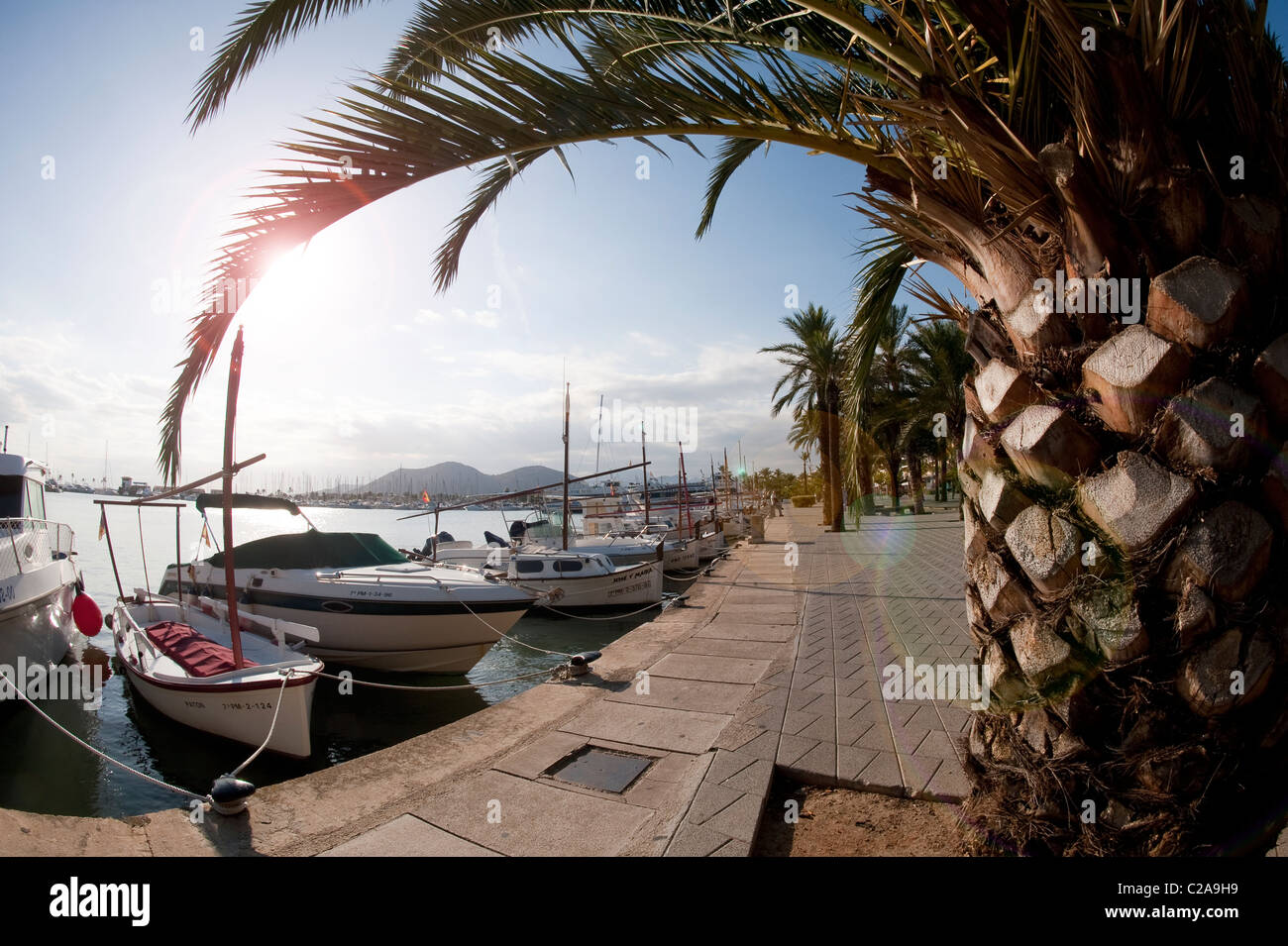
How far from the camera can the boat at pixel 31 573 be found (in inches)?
329

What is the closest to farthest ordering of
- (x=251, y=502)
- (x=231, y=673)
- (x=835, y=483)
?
1. (x=231, y=673)
2. (x=251, y=502)
3. (x=835, y=483)

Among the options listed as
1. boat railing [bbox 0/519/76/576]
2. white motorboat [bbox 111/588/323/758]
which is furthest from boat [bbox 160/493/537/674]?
boat railing [bbox 0/519/76/576]

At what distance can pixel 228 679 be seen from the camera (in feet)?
22.3

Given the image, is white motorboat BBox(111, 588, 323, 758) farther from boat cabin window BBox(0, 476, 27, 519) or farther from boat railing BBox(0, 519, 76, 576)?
boat cabin window BBox(0, 476, 27, 519)

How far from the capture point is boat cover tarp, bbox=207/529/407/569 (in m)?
10.4

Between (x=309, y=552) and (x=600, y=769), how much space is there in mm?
8840

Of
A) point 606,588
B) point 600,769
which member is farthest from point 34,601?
point 606,588

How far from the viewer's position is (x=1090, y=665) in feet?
6.08

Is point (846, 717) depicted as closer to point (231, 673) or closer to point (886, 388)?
point (231, 673)

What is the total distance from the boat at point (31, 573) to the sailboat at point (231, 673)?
3.97ft

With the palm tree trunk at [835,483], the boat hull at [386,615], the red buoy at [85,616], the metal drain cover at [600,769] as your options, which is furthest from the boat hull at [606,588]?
the metal drain cover at [600,769]

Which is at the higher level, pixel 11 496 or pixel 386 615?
pixel 11 496

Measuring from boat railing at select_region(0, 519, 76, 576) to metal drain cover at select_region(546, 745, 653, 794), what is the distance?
9.57m
